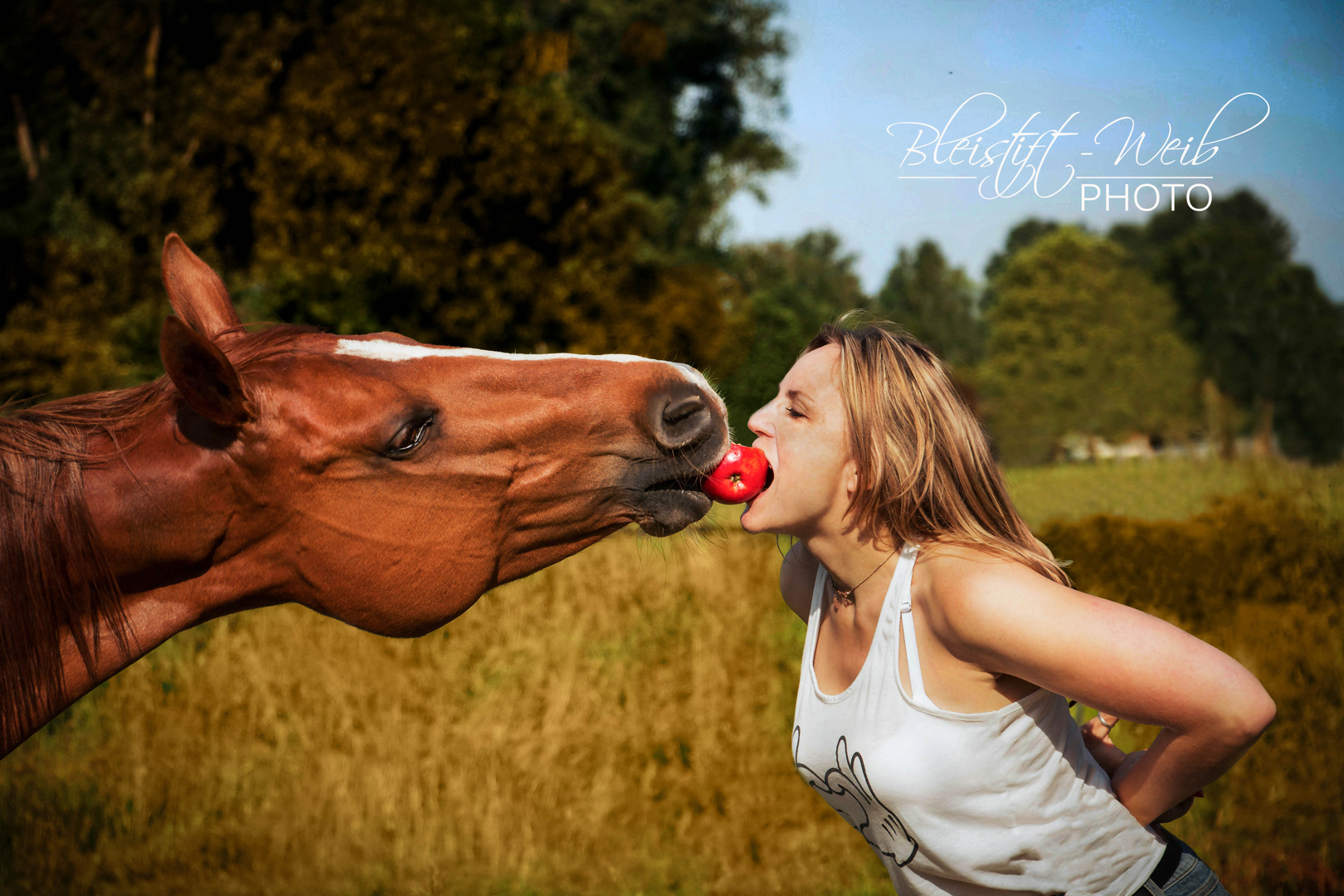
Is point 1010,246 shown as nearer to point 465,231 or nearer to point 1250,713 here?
point 465,231

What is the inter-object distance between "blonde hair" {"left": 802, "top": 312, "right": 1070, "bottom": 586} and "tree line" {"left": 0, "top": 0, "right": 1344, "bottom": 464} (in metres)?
5.69

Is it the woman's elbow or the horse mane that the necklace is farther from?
the horse mane

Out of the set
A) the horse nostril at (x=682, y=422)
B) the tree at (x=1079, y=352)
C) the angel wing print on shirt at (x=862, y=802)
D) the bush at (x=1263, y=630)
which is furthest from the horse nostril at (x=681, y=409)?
the tree at (x=1079, y=352)

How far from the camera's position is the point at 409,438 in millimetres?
2016

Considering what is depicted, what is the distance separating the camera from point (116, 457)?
186cm

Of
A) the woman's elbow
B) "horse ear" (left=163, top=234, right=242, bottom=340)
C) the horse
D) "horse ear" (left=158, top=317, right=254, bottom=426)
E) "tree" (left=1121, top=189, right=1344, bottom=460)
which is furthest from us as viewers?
"tree" (left=1121, top=189, right=1344, bottom=460)

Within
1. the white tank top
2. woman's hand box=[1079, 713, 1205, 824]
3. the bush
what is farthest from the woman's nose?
the bush

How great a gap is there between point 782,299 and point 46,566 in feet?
54.5

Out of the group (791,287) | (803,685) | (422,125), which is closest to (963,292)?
(791,287)

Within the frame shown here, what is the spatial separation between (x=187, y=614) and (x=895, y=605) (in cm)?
148

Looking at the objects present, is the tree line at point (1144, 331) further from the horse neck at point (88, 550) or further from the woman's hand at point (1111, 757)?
the horse neck at point (88, 550)

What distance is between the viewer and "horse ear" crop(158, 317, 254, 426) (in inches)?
66.6

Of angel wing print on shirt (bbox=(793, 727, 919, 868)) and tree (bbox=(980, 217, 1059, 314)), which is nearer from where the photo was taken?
angel wing print on shirt (bbox=(793, 727, 919, 868))

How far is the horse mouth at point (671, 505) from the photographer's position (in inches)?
81.8
